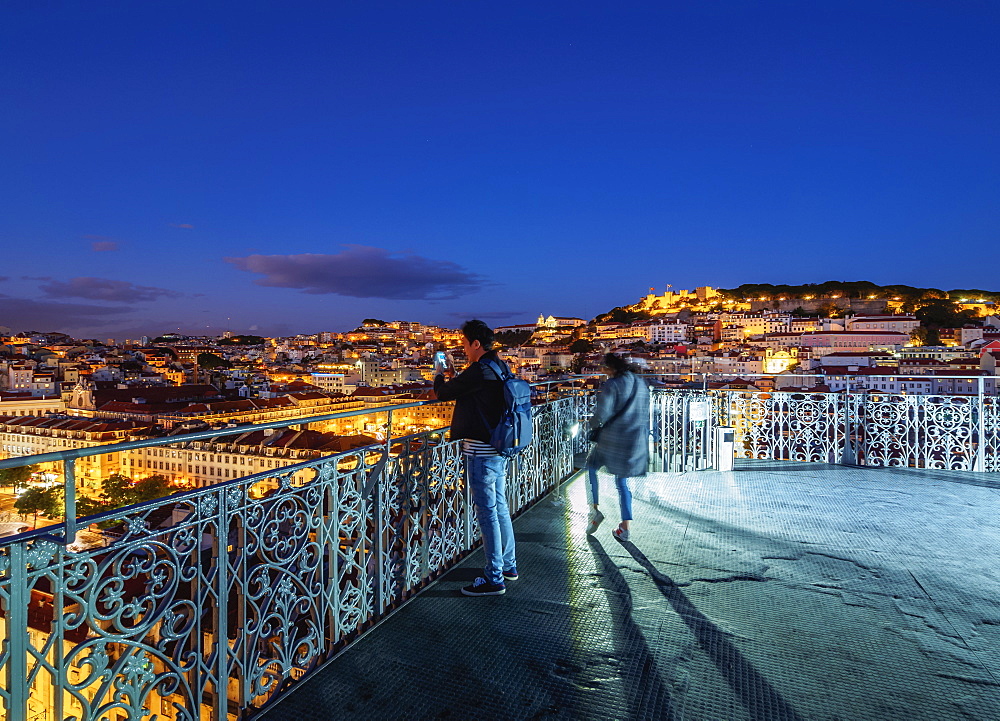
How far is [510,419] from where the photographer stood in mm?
3051

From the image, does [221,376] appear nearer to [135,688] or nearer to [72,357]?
[72,357]

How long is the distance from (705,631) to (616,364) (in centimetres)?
207

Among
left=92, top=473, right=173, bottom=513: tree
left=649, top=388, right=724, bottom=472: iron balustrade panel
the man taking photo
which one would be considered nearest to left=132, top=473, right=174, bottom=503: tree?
left=92, top=473, right=173, bottom=513: tree

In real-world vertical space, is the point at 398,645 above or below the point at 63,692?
below

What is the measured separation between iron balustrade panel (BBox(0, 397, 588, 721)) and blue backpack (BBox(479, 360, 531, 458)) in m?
0.58

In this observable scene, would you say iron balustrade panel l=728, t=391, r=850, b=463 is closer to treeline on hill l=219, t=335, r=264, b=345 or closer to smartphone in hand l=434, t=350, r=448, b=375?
smartphone in hand l=434, t=350, r=448, b=375

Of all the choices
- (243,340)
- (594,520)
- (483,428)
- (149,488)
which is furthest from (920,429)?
(243,340)

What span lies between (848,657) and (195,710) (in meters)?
2.61

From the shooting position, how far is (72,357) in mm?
100625

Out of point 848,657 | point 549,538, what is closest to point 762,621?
point 848,657

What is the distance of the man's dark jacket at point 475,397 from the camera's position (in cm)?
291

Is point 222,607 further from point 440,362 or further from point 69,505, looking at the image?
point 440,362

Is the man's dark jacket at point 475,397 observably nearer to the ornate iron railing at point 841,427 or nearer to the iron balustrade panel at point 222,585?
the iron balustrade panel at point 222,585

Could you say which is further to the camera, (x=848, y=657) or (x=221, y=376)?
(x=221, y=376)
